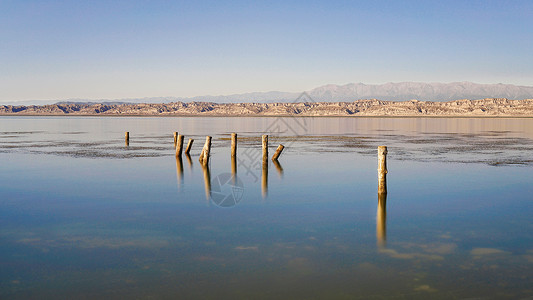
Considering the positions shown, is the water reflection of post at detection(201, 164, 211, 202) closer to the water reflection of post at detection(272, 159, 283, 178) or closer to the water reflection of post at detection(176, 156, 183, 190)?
the water reflection of post at detection(176, 156, 183, 190)

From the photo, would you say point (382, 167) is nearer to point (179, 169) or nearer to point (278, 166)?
point (278, 166)

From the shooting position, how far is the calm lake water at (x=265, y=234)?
882cm

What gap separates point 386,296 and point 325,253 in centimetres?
255

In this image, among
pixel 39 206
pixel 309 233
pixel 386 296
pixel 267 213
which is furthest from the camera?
pixel 39 206

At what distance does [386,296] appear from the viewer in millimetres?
8336

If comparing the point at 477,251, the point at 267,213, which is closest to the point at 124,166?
the point at 267,213

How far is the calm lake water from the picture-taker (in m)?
8.82

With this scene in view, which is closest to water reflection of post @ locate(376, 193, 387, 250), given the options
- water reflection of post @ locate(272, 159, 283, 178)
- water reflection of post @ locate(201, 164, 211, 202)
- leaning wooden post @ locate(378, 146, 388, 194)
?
leaning wooden post @ locate(378, 146, 388, 194)

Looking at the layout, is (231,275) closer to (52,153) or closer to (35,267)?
(35,267)

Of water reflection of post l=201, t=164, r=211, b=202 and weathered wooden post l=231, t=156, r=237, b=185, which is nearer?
water reflection of post l=201, t=164, r=211, b=202

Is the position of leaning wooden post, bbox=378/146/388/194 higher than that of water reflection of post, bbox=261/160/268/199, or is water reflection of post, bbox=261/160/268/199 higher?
leaning wooden post, bbox=378/146/388/194

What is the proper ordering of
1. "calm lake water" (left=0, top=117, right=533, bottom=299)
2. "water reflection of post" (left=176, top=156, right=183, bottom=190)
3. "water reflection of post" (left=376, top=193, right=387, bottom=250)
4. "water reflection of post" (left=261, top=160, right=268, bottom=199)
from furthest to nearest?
"water reflection of post" (left=176, top=156, right=183, bottom=190) → "water reflection of post" (left=261, top=160, right=268, bottom=199) → "water reflection of post" (left=376, top=193, right=387, bottom=250) → "calm lake water" (left=0, top=117, right=533, bottom=299)

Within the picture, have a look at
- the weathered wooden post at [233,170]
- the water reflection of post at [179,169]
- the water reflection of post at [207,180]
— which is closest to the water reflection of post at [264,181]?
the weathered wooden post at [233,170]

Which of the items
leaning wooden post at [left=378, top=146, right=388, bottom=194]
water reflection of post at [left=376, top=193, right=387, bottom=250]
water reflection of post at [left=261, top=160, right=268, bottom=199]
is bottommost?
water reflection of post at [left=376, top=193, right=387, bottom=250]
